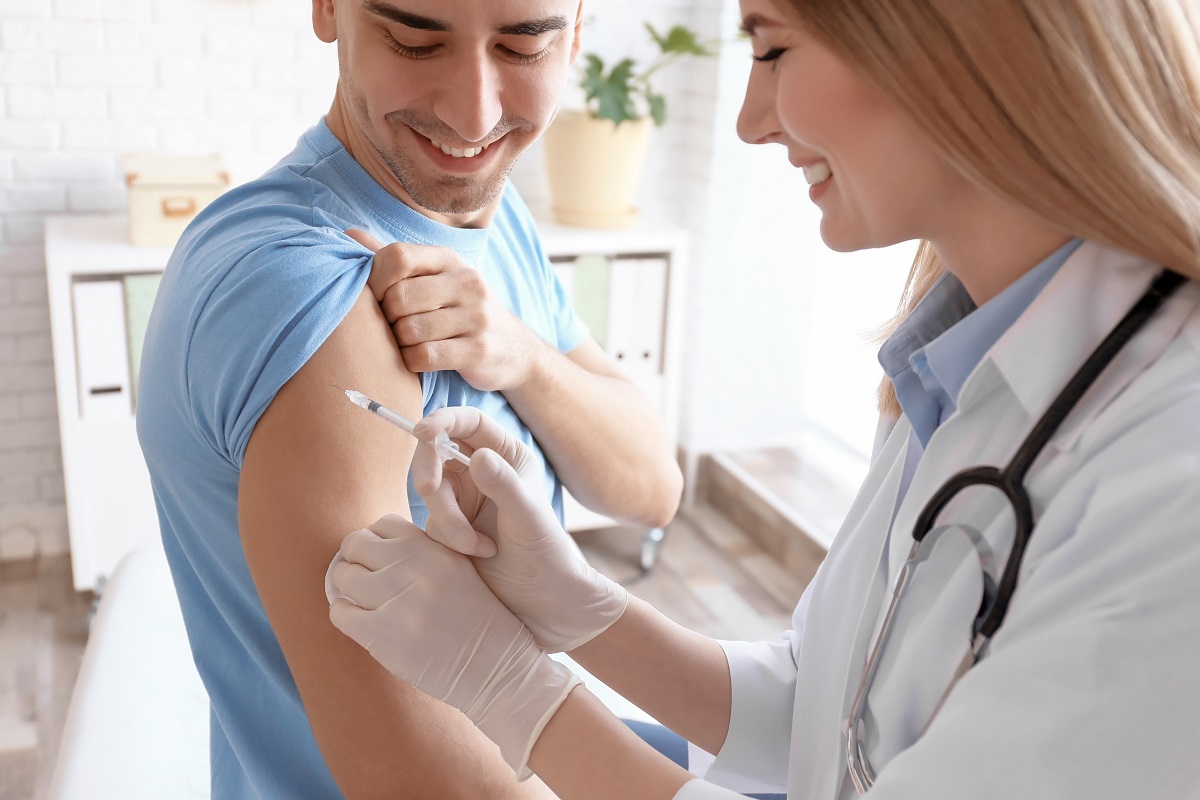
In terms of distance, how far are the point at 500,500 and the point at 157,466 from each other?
380 mm

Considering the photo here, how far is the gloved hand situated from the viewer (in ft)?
3.18

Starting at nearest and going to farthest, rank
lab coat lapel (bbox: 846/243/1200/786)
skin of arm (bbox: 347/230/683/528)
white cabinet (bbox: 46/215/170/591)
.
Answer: lab coat lapel (bbox: 846/243/1200/786)
skin of arm (bbox: 347/230/683/528)
white cabinet (bbox: 46/215/170/591)

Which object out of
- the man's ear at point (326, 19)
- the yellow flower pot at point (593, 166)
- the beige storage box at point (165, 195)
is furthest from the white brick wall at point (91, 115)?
the man's ear at point (326, 19)

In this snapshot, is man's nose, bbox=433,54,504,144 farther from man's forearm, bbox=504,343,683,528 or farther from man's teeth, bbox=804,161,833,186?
man's teeth, bbox=804,161,833,186

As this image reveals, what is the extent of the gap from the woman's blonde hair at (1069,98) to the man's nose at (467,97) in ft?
1.52

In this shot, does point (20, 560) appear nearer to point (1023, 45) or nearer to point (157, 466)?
point (157, 466)

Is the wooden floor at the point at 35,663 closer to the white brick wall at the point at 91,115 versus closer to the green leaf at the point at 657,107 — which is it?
the white brick wall at the point at 91,115

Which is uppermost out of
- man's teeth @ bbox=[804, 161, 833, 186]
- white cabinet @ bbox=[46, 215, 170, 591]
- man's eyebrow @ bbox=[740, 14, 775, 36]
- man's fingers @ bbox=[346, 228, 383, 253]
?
man's eyebrow @ bbox=[740, 14, 775, 36]

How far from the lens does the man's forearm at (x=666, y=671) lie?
1.20 m

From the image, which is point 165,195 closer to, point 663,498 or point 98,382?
point 98,382

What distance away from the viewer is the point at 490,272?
1.43 meters

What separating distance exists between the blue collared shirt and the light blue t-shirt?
0.45m

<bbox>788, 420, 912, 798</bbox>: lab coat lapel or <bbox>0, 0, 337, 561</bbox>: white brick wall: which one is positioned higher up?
<bbox>0, 0, 337, 561</bbox>: white brick wall

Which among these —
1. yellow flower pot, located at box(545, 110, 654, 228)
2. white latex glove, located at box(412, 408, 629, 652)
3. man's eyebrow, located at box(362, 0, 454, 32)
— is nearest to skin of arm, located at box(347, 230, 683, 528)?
white latex glove, located at box(412, 408, 629, 652)
